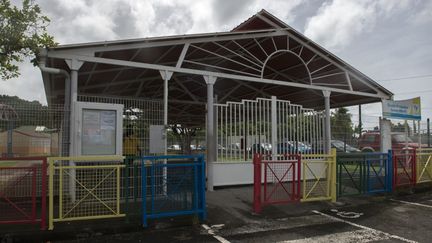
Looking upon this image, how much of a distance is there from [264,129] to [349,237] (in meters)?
4.98

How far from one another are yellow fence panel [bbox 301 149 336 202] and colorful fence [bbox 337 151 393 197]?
0.23 m

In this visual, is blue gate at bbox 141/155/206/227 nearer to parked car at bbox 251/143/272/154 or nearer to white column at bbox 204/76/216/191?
white column at bbox 204/76/216/191

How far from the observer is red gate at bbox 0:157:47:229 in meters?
5.64

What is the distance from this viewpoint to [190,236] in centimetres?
573

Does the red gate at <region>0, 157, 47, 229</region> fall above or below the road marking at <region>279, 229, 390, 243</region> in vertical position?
above

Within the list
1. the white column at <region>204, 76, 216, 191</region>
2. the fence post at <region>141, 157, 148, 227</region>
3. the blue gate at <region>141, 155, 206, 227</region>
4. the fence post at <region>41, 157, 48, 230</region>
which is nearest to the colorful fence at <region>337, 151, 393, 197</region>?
the white column at <region>204, 76, 216, 191</region>

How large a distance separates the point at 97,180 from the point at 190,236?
6.46ft

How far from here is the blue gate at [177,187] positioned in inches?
246

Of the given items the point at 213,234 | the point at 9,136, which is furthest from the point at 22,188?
the point at 213,234

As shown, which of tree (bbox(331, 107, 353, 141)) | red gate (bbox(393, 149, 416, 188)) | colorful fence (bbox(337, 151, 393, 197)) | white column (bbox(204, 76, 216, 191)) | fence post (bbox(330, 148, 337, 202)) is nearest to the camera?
fence post (bbox(330, 148, 337, 202))

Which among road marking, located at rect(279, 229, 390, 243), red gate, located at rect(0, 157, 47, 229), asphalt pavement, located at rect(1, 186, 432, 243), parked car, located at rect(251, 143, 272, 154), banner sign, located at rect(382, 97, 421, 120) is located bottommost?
road marking, located at rect(279, 229, 390, 243)

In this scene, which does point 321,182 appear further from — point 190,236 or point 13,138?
point 13,138

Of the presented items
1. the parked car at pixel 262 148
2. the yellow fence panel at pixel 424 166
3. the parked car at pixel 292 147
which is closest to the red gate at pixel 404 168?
the yellow fence panel at pixel 424 166

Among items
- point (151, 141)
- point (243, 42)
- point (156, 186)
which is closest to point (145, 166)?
point (156, 186)
